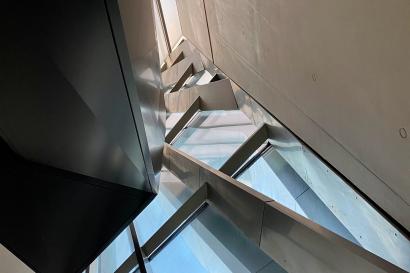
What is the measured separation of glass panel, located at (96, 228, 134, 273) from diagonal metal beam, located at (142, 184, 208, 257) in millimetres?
1028

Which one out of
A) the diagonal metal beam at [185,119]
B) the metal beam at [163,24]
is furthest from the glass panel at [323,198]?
the metal beam at [163,24]

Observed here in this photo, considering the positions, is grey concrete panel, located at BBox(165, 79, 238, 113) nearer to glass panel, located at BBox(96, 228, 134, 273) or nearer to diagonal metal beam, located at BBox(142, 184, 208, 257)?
diagonal metal beam, located at BBox(142, 184, 208, 257)

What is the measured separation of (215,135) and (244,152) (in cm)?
241

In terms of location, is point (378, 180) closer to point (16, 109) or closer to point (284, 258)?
point (284, 258)

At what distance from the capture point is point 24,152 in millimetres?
2730

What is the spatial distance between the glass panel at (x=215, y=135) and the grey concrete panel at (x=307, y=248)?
3461 millimetres

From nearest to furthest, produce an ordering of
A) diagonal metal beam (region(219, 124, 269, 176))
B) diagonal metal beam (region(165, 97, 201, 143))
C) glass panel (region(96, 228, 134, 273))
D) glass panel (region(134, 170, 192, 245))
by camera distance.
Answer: diagonal metal beam (region(219, 124, 269, 176)) < glass panel (region(134, 170, 192, 245)) < glass panel (region(96, 228, 134, 273)) < diagonal metal beam (region(165, 97, 201, 143))

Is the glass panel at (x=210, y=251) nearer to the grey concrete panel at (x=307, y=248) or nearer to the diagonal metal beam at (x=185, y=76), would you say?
the grey concrete panel at (x=307, y=248)

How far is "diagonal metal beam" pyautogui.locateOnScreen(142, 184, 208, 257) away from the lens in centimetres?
614

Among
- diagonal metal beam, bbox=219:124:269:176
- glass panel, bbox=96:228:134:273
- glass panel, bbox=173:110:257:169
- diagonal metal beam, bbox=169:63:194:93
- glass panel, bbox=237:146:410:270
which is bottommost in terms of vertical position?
glass panel, bbox=96:228:134:273

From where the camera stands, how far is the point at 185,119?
35.1ft

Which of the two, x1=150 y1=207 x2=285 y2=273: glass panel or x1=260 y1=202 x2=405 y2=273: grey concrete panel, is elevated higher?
x1=260 y1=202 x2=405 y2=273: grey concrete panel

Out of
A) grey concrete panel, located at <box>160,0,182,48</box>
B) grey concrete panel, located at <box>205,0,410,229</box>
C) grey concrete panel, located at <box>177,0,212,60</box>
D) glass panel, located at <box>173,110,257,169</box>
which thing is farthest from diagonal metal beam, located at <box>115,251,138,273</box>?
grey concrete panel, located at <box>160,0,182,48</box>

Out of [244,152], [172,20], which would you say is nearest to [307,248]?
[244,152]
